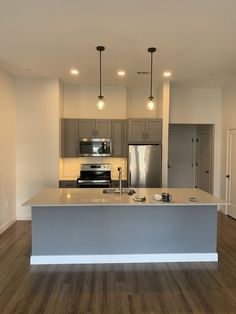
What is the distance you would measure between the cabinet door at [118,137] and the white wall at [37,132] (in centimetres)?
127

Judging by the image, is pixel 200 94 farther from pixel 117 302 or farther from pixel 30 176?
pixel 117 302

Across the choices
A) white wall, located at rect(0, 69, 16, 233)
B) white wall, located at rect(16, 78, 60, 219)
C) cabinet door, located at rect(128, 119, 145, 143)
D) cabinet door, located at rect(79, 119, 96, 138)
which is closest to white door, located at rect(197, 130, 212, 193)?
cabinet door, located at rect(128, 119, 145, 143)

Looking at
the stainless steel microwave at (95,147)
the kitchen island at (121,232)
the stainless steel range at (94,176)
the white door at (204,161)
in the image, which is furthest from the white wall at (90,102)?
the kitchen island at (121,232)

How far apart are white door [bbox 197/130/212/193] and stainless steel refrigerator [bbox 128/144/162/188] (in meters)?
1.88

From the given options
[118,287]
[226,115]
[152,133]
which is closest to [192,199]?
[118,287]

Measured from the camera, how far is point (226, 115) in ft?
20.3

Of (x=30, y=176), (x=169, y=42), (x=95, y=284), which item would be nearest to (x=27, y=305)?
(x=95, y=284)

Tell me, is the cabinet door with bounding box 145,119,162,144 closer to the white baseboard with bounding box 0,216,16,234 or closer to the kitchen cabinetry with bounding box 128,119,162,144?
the kitchen cabinetry with bounding box 128,119,162,144

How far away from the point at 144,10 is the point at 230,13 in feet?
3.18

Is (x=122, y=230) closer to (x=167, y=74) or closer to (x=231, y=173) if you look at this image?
(x=167, y=74)

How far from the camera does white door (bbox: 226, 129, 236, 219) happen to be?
5848 millimetres

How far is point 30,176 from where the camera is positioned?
18.3 feet

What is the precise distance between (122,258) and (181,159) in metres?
4.70

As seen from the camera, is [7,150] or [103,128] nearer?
[7,150]
